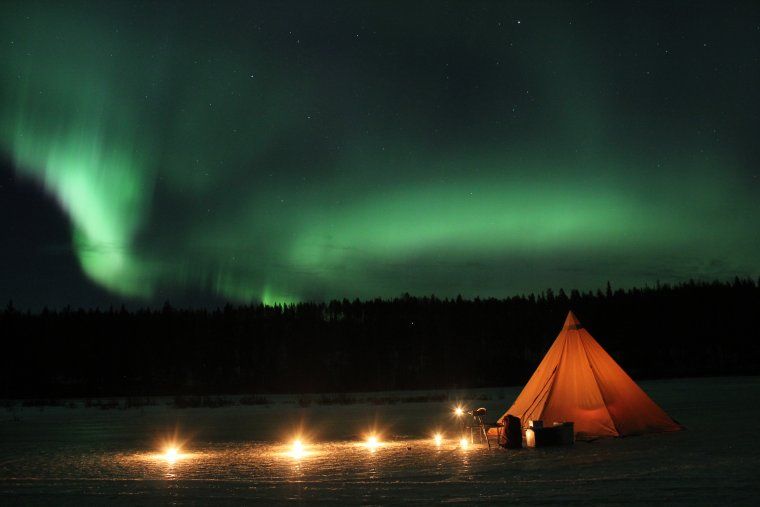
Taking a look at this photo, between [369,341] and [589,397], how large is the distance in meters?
84.5

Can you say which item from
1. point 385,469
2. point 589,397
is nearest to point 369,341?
point 589,397

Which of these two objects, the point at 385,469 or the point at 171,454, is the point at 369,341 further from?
the point at 385,469

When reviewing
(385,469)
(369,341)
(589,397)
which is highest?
(369,341)

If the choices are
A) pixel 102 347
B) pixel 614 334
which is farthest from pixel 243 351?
pixel 614 334

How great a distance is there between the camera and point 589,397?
15531mm

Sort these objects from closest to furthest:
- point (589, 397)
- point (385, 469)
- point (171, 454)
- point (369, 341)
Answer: point (385, 469) < point (171, 454) < point (589, 397) < point (369, 341)

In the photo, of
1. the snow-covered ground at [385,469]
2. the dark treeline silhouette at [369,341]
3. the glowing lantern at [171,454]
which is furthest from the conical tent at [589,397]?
the dark treeline silhouette at [369,341]

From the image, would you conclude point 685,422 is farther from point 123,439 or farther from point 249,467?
point 123,439

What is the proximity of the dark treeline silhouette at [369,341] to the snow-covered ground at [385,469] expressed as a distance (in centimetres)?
5909

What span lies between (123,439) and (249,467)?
8456 mm

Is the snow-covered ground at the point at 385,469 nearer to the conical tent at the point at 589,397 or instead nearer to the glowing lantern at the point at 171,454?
the glowing lantern at the point at 171,454

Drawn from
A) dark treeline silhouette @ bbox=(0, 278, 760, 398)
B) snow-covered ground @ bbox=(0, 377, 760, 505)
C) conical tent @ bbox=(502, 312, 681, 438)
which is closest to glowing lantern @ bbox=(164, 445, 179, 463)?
snow-covered ground @ bbox=(0, 377, 760, 505)

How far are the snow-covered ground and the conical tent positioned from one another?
0.66 metres

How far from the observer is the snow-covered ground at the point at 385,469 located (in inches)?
347
